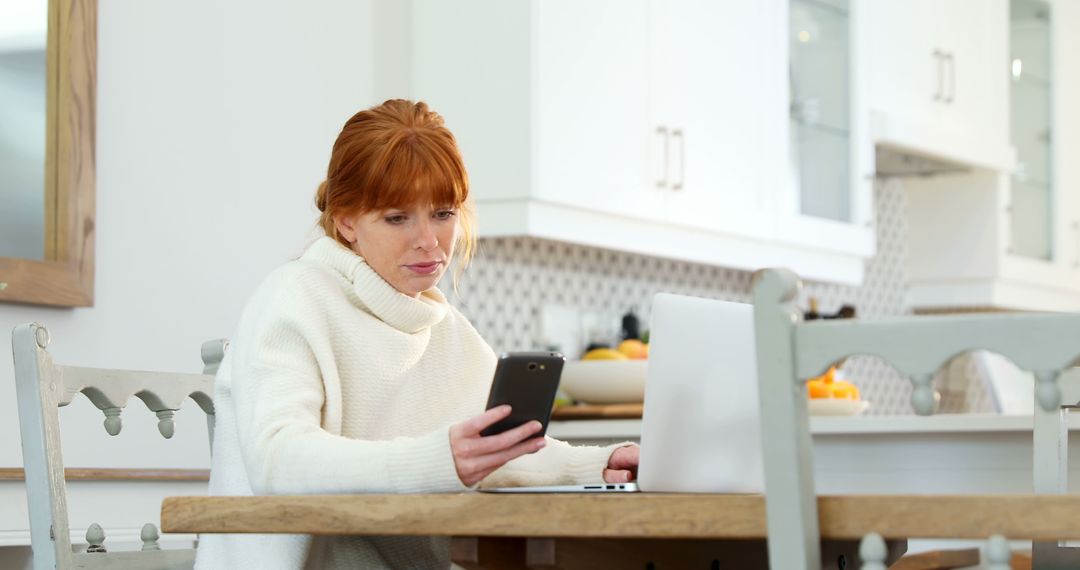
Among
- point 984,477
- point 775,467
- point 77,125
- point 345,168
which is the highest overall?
point 77,125

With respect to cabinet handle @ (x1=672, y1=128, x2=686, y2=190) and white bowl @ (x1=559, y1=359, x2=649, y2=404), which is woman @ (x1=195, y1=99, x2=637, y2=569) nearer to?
white bowl @ (x1=559, y1=359, x2=649, y2=404)

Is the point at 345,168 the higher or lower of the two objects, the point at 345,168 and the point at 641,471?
the higher

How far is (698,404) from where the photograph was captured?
1602 millimetres

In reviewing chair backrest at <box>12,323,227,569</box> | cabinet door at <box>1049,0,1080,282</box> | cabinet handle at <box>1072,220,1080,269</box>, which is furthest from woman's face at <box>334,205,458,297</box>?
cabinet handle at <box>1072,220,1080,269</box>

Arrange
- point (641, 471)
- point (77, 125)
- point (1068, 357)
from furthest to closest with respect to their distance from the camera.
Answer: point (77, 125) < point (641, 471) < point (1068, 357)

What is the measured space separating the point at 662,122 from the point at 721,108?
267 mm

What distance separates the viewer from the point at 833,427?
3.56 m

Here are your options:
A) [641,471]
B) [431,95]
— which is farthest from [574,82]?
[641,471]

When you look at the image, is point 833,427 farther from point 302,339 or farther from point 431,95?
point 302,339

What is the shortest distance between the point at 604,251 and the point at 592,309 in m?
0.17

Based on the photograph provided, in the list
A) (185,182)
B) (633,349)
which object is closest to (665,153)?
(633,349)

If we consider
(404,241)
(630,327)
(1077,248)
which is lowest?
(630,327)

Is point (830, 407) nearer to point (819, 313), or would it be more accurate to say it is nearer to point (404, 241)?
point (819, 313)

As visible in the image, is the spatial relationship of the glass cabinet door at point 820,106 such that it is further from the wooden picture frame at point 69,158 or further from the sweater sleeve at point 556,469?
the sweater sleeve at point 556,469
